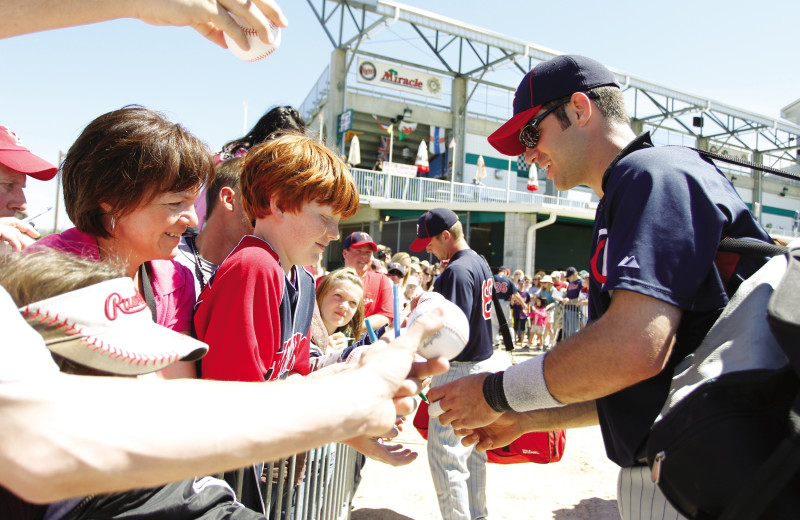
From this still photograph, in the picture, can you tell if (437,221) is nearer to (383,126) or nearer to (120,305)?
(120,305)

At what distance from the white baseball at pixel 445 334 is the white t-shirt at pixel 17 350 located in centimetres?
82

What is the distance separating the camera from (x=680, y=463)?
1.11 meters

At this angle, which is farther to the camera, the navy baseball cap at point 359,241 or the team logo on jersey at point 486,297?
the navy baseball cap at point 359,241

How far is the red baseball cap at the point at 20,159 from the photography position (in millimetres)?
2576

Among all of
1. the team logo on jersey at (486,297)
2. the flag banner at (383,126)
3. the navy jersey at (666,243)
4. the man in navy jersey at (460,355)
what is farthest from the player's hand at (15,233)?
the flag banner at (383,126)

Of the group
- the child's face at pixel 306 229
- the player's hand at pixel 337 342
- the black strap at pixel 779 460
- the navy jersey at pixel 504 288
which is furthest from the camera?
the navy jersey at pixel 504 288

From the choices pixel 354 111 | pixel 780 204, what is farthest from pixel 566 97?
pixel 780 204

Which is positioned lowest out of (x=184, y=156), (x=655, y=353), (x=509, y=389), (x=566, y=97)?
(x=509, y=389)

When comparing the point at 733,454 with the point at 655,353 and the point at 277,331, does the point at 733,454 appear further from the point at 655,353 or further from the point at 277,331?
the point at 277,331

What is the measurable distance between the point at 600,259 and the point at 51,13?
1.65m

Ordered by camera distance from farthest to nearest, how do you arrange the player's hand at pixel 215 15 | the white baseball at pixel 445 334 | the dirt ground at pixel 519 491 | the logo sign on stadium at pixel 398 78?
the logo sign on stadium at pixel 398 78 → the dirt ground at pixel 519 491 → the white baseball at pixel 445 334 → the player's hand at pixel 215 15

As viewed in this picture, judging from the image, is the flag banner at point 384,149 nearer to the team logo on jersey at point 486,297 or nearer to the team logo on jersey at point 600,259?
the team logo on jersey at point 486,297

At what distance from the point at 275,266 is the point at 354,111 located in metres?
23.2

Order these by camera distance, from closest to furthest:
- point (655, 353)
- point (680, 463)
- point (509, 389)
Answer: point (680, 463) < point (655, 353) < point (509, 389)
